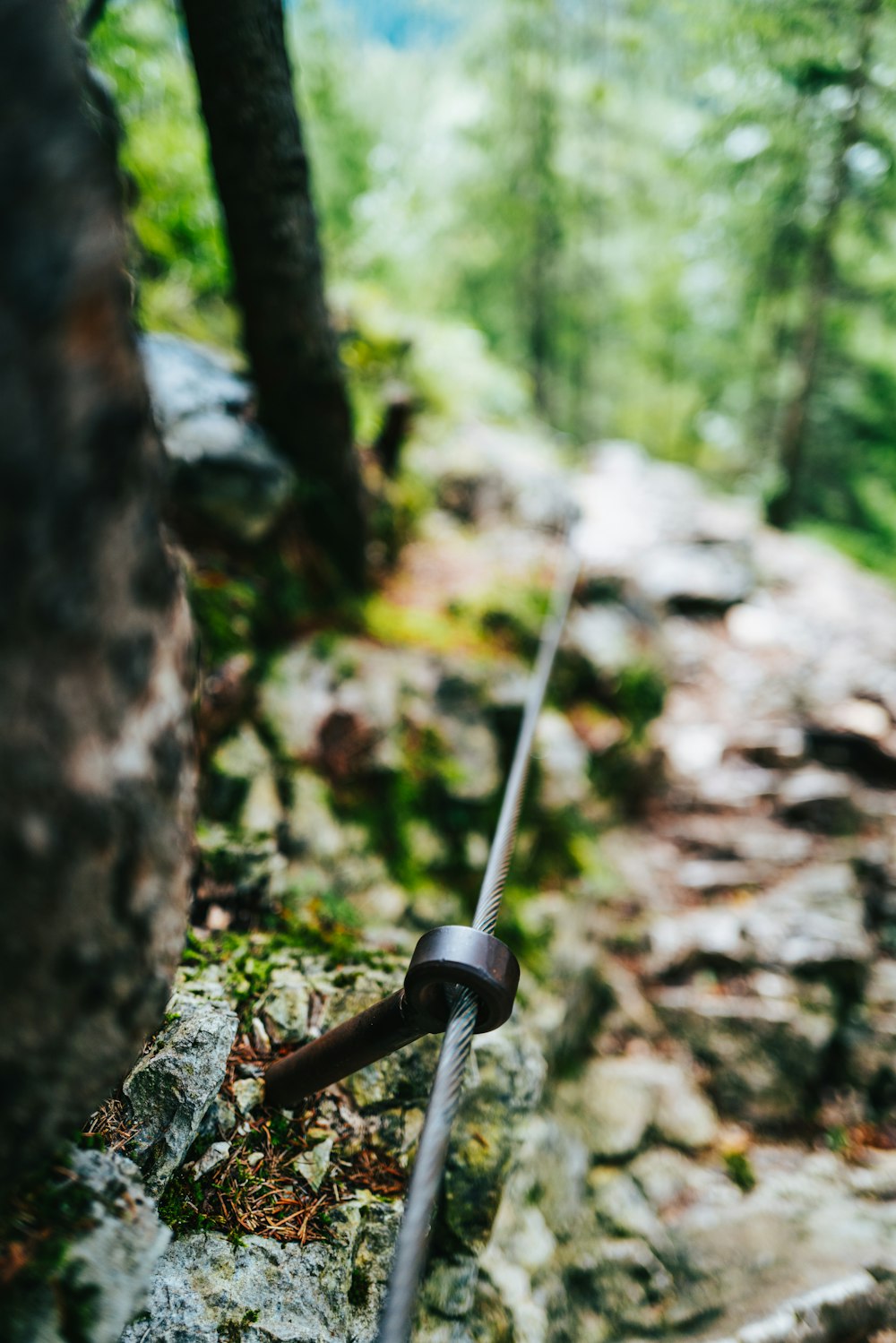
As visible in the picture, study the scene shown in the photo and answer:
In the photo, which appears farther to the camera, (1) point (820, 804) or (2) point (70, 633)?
(1) point (820, 804)

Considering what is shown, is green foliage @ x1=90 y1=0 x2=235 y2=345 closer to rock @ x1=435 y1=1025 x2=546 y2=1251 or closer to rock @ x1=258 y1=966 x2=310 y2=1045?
rock @ x1=258 y1=966 x2=310 y2=1045

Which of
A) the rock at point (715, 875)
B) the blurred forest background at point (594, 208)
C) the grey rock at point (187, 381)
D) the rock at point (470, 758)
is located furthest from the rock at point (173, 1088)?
the blurred forest background at point (594, 208)

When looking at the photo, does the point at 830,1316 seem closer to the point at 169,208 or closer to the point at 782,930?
the point at 782,930

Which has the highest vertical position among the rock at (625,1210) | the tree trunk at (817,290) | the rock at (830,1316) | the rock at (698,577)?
the tree trunk at (817,290)

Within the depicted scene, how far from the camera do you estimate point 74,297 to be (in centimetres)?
88

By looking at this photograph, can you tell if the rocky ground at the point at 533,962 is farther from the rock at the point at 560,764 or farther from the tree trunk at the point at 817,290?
the tree trunk at the point at 817,290

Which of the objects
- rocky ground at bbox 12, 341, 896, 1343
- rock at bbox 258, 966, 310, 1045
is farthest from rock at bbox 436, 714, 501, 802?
rock at bbox 258, 966, 310, 1045

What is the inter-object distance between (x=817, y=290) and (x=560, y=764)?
9.25 m

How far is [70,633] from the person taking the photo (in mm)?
920

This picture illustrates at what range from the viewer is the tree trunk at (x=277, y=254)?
3012 millimetres

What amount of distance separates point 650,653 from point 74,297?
227 inches

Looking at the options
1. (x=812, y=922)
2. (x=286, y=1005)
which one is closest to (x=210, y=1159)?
(x=286, y=1005)

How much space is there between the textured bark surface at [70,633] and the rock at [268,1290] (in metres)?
0.84

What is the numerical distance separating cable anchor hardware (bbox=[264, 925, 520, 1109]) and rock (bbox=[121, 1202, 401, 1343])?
0.45 metres
